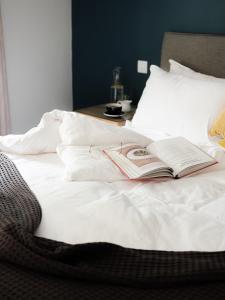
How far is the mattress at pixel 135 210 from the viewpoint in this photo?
123cm

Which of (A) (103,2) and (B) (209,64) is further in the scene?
(A) (103,2)

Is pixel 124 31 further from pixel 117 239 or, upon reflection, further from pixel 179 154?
pixel 117 239

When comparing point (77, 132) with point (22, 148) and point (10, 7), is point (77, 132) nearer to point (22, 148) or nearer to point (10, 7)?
point (22, 148)

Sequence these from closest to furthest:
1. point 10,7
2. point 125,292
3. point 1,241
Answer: point 125,292 < point 1,241 < point 10,7

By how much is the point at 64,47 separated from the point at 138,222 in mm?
2671

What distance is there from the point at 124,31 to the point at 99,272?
261 centimetres

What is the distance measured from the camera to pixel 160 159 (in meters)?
1.81

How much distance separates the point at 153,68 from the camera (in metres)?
2.76

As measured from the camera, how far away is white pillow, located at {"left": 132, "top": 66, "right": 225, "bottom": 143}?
227 cm

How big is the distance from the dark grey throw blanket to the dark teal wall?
81.2 inches

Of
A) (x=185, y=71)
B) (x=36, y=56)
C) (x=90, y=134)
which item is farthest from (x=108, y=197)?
(x=36, y=56)

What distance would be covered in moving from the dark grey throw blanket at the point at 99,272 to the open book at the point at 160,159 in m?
0.60

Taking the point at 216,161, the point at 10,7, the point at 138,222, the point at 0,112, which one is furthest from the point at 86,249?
the point at 10,7

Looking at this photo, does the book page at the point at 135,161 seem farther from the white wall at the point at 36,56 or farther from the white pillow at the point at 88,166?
the white wall at the point at 36,56
